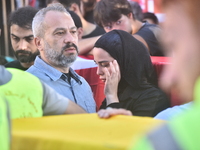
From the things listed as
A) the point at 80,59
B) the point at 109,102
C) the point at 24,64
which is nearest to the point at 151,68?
the point at 109,102

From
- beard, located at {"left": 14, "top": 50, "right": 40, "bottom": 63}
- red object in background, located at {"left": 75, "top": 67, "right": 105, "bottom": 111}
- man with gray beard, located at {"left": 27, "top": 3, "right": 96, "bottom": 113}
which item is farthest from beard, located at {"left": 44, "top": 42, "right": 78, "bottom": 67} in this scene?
beard, located at {"left": 14, "top": 50, "right": 40, "bottom": 63}

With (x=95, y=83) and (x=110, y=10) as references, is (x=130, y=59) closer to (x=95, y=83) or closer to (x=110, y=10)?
(x=95, y=83)

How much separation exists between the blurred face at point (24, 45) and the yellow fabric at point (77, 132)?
8.48ft

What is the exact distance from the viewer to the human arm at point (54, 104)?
1280mm

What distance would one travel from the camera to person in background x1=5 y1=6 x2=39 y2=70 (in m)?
3.66

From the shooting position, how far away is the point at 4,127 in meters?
0.93

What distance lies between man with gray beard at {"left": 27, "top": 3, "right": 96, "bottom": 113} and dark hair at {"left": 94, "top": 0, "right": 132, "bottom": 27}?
2.42ft

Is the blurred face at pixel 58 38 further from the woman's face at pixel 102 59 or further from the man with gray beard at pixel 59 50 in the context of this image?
the woman's face at pixel 102 59

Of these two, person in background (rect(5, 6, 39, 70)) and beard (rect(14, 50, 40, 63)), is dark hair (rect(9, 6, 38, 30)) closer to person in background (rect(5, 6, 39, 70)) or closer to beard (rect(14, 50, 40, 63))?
person in background (rect(5, 6, 39, 70))

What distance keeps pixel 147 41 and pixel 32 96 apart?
2.42 metres

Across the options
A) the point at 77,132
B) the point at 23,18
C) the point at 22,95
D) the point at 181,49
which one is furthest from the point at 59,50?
the point at 181,49

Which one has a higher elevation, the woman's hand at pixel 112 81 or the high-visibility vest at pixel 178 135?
the high-visibility vest at pixel 178 135

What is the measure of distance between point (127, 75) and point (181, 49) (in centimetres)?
217

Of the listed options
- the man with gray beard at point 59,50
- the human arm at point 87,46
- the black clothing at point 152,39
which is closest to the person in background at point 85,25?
the human arm at point 87,46
